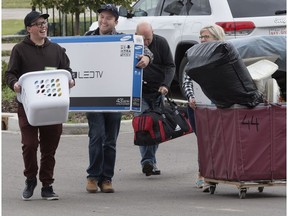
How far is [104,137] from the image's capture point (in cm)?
1102

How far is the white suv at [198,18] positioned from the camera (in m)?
16.4

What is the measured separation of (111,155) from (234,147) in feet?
4.63

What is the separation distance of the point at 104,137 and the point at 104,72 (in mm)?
650

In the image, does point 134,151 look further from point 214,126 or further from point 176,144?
point 214,126

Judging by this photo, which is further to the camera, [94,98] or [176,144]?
[176,144]

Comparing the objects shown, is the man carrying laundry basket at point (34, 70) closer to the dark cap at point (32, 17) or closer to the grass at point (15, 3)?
the dark cap at point (32, 17)

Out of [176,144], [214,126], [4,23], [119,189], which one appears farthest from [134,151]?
[4,23]

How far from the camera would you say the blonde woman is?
10.8 meters

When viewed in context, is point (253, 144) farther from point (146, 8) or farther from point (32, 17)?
point (146, 8)

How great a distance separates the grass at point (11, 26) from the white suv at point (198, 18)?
14.5 m

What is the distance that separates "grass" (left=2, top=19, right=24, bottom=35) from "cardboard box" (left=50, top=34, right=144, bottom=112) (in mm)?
21275

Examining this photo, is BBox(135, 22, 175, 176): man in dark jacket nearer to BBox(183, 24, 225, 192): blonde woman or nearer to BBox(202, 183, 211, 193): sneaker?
BBox(183, 24, 225, 192): blonde woman

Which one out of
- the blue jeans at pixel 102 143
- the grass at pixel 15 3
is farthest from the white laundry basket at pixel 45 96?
the grass at pixel 15 3

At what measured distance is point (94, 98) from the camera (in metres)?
11.0
